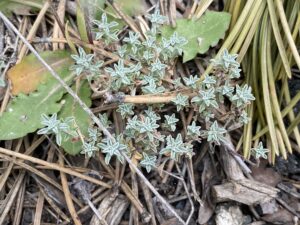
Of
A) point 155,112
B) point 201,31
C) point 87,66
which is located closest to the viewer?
point 87,66

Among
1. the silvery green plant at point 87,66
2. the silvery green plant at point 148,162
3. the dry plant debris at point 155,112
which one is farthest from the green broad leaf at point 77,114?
the silvery green plant at point 148,162

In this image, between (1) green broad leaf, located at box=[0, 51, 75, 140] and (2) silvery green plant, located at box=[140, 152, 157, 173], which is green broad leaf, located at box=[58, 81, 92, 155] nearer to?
(1) green broad leaf, located at box=[0, 51, 75, 140]

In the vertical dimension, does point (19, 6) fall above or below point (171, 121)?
above

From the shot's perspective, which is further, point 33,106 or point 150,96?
point 33,106

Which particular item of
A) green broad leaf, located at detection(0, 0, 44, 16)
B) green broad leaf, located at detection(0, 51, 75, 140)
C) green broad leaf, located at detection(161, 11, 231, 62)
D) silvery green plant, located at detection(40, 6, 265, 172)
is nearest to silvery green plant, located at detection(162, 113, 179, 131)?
silvery green plant, located at detection(40, 6, 265, 172)

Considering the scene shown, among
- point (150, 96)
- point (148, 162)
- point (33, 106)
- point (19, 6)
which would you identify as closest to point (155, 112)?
point (150, 96)

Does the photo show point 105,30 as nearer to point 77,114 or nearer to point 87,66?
point 87,66

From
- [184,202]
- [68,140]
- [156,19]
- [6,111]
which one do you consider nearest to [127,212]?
[184,202]
